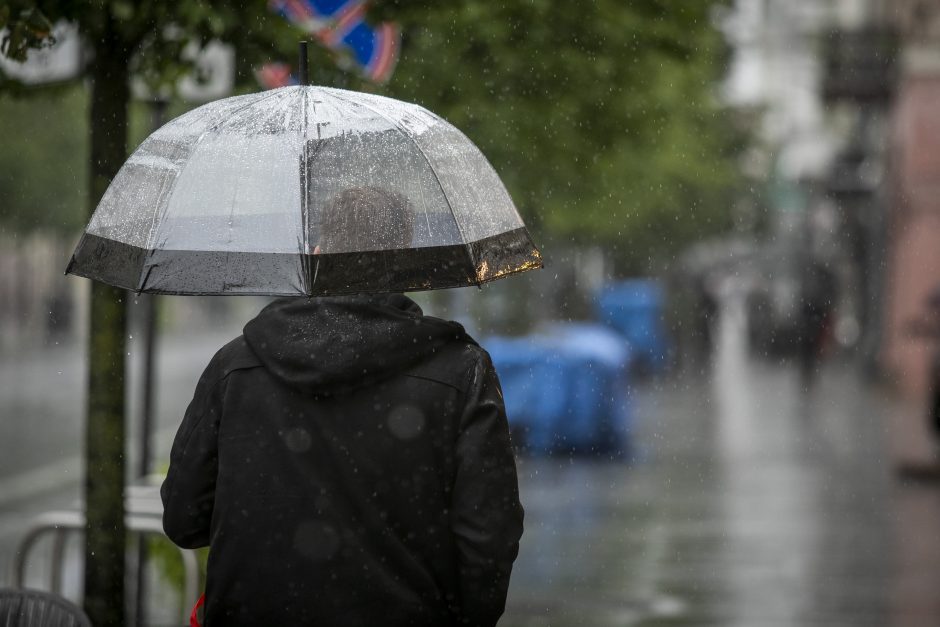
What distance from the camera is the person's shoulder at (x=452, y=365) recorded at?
304 centimetres

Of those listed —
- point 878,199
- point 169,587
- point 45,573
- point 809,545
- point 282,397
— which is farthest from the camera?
point 878,199

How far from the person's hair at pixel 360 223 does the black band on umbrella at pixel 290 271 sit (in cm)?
2

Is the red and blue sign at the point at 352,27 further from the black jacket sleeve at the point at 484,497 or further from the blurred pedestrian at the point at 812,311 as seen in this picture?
the blurred pedestrian at the point at 812,311

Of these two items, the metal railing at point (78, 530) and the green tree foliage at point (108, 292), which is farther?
the metal railing at point (78, 530)

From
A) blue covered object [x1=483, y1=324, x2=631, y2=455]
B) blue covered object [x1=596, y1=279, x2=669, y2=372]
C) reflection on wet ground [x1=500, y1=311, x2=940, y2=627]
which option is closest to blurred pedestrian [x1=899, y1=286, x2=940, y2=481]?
reflection on wet ground [x1=500, y1=311, x2=940, y2=627]

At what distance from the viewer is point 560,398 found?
13.5 metres

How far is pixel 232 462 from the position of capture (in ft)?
10.1

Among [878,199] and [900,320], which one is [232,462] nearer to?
[900,320]

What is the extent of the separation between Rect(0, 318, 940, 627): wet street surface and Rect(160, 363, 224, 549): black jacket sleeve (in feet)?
13.2

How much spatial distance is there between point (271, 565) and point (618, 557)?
5.93m

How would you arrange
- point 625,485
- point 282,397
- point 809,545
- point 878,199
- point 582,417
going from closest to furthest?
point 282,397
point 809,545
point 625,485
point 582,417
point 878,199

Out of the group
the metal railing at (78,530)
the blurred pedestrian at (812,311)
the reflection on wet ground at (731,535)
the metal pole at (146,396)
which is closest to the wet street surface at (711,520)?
the reflection on wet ground at (731,535)

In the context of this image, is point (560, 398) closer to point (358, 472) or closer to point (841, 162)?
point (358, 472)

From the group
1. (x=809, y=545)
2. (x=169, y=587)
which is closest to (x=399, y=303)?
(x=169, y=587)
